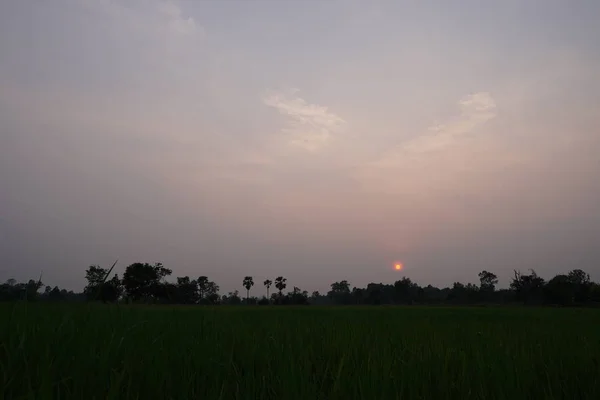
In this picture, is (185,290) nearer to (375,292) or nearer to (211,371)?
(375,292)

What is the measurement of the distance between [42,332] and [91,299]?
366 mm

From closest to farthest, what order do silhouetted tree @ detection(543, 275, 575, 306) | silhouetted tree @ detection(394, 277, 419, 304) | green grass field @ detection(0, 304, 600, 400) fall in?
green grass field @ detection(0, 304, 600, 400) < silhouetted tree @ detection(543, 275, 575, 306) < silhouetted tree @ detection(394, 277, 419, 304)

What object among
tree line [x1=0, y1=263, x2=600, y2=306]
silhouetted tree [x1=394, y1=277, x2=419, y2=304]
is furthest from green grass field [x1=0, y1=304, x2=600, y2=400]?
silhouetted tree [x1=394, y1=277, x2=419, y2=304]

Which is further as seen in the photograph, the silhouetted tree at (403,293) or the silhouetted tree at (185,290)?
the silhouetted tree at (403,293)

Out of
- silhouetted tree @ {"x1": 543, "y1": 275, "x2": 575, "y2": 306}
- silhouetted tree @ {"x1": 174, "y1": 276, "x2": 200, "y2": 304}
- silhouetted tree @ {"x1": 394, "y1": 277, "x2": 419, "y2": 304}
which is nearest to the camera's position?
silhouetted tree @ {"x1": 543, "y1": 275, "x2": 575, "y2": 306}

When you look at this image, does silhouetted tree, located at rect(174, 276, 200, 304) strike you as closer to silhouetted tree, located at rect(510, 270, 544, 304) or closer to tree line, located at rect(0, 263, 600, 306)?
tree line, located at rect(0, 263, 600, 306)

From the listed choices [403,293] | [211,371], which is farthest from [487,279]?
[211,371]

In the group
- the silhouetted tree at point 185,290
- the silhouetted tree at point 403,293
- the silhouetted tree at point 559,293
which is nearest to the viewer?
the silhouetted tree at point 559,293

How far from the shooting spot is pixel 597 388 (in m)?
2.77

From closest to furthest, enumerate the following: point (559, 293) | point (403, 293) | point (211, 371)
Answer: point (211, 371), point (559, 293), point (403, 293)

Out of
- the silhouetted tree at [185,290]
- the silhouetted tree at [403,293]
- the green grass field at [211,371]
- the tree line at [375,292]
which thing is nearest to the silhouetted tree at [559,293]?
the tree line at [375,292]

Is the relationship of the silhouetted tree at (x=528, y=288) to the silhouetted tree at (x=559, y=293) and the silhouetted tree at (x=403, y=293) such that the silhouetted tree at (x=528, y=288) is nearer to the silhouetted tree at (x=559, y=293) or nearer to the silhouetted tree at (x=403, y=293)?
the silhouetted tree at (x=559, y=293)

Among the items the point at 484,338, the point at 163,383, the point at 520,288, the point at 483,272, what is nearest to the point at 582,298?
the point at 520,288

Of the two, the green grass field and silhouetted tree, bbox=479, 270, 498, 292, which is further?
silhouetted tree, bbox=479, 270, 498, 292
